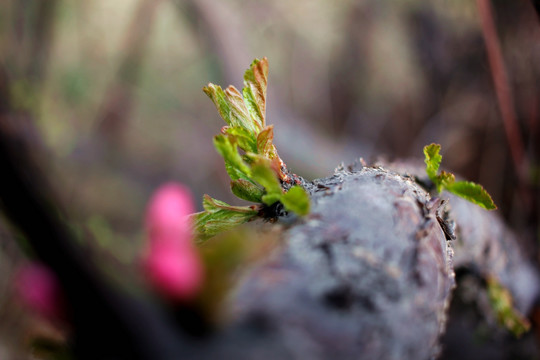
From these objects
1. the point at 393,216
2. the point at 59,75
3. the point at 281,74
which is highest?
the point at 281,74

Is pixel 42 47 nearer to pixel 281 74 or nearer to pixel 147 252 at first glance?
pixel 281 74

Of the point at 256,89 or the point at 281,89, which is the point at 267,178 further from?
the point at 281,89

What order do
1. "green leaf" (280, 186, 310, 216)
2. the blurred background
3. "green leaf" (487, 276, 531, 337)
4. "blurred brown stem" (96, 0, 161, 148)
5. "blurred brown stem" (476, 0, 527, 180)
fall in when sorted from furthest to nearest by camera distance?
"blurred brown stem" (96, 0, 161, 148)
the blurred background
"blurred brown stem" (476, 0, 527, 180)
"green leaf" (487, 276, 531, 337)
"green leaf" (280, 186, 310, 216)

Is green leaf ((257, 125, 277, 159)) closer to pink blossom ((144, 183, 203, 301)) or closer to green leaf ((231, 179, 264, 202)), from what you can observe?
green leaf ((231, 179, 264, 202))

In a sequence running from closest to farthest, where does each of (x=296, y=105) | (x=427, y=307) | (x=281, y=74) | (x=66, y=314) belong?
(x=66, y=314)
(x=427, y=307)
(x=296, y=105)
(x=281, y=74)

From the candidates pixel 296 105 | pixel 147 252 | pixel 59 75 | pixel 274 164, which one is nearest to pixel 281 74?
pixel 296 105

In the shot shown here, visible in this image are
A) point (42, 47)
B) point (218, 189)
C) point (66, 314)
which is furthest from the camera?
point (218, 189)

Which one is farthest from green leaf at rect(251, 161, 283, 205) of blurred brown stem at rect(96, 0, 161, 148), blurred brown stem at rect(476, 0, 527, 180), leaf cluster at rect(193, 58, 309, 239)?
blurred brown stem at rect(96, 0, 161, 148)

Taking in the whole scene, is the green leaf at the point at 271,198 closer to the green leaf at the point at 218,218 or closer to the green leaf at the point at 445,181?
the green leaf at the point at 218,218
